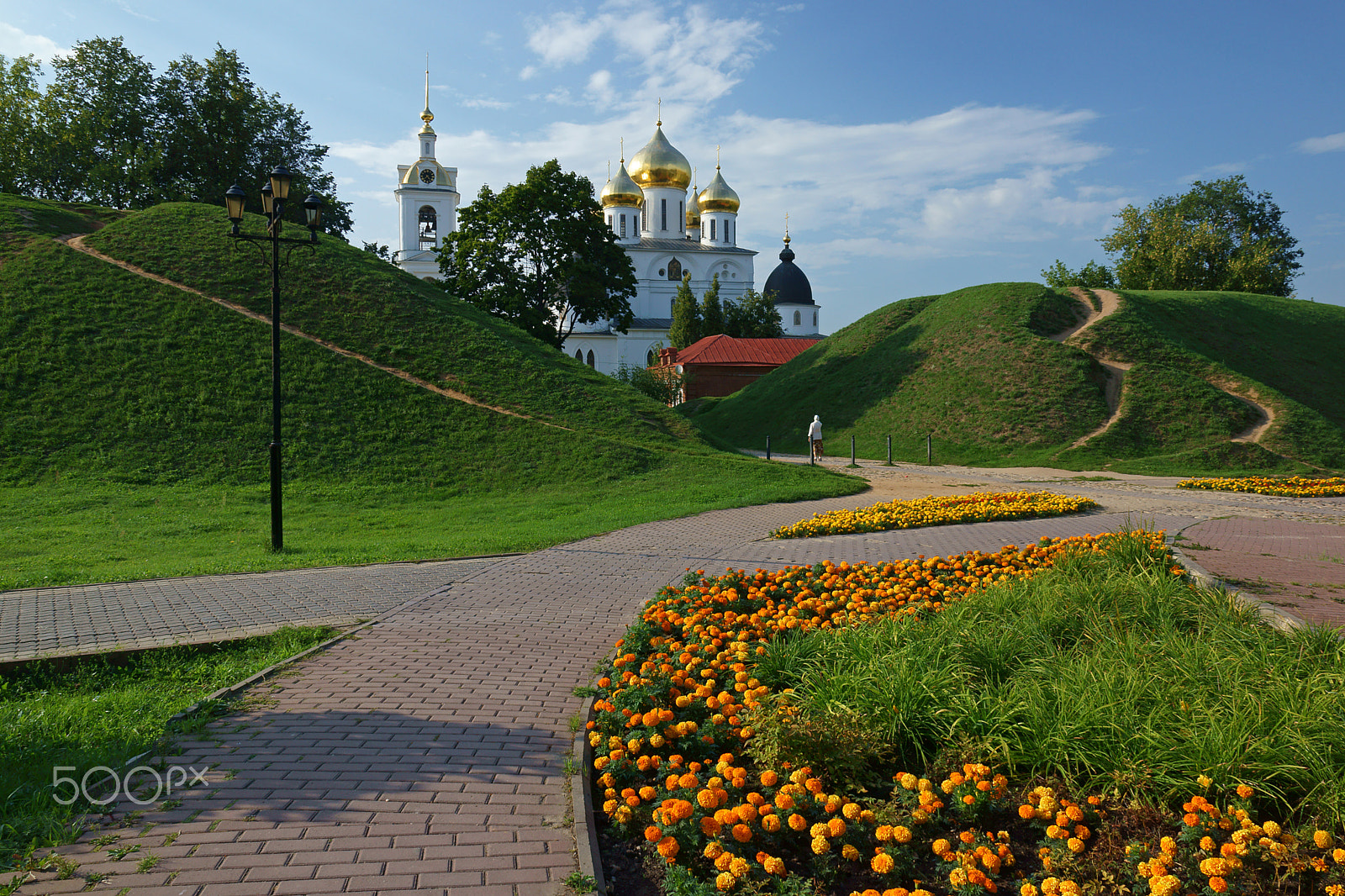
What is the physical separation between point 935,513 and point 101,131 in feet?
145

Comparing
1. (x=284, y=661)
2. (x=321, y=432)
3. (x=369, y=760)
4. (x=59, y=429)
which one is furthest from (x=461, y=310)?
(x=369, y=760)

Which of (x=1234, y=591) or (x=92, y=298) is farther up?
(x=92, y=298)

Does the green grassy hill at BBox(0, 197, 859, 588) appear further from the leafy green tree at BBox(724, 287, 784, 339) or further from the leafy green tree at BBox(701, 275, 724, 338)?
the leafy green tree at BBox(724, 287, 784, 339)

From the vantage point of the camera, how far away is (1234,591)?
264 inches

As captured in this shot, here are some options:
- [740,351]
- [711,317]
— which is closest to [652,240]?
[711,317]

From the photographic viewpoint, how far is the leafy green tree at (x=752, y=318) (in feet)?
209

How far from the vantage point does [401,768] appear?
12.9 feet

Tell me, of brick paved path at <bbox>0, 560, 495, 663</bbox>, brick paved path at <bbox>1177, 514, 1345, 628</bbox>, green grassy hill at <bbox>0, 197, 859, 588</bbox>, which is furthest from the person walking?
brick paved path at <bbox>0, 560, 495, 663</bbox>

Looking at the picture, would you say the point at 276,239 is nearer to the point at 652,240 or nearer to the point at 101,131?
the point at 101,131

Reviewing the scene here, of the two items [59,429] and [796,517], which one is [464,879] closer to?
[796,517]

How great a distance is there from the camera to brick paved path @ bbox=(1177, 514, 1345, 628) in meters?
6.72

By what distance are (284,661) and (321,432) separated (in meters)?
14.9

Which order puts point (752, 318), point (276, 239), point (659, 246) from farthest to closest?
1. point (659, 246)
2. point (752, 318)
3. point (276, 239)

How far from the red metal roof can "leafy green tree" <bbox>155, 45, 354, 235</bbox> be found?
22392 mm
